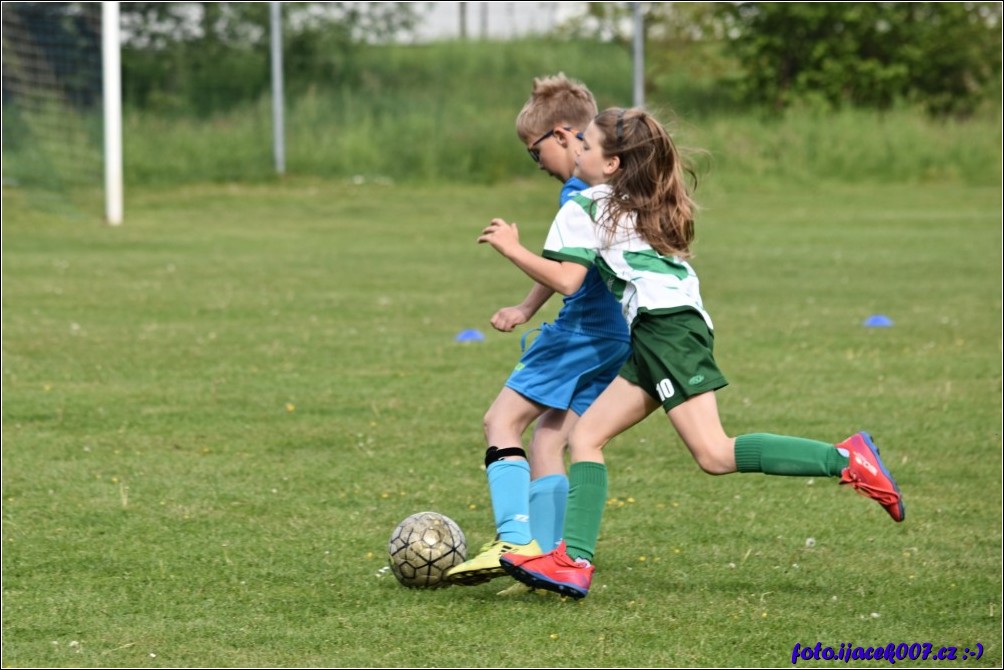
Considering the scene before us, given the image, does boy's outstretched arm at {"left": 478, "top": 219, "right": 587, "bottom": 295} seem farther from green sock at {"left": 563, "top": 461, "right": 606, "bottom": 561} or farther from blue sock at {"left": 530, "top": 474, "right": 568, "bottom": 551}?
blue sock at {"left": 530, "top": 474, "right": 568, "bottom": 551}

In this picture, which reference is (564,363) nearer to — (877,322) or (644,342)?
(644,342)

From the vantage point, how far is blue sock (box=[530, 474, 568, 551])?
537 centimetres

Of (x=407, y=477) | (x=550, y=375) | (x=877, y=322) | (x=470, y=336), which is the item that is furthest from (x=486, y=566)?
(x=877, y=322)

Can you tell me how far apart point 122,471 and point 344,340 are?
4030 mm

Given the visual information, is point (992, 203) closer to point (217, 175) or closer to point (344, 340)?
point (217, 175)

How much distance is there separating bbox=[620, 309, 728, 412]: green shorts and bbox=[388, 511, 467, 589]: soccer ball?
0.88m

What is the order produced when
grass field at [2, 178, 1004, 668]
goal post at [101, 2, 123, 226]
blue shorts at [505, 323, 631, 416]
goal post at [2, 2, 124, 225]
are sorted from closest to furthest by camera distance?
1. grass field at [2, 178, 1004, 668]
2. blue shorts at [505, 323, 631, 416]
3. goal post at [101, 2, 123, 226]
4. goal post at [2, 2, 124, 225]

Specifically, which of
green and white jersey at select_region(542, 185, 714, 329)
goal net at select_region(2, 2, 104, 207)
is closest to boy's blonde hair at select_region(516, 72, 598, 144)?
green and white jersey at select_region(542, 185, 714, 329)

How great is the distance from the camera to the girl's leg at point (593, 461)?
4.92 metres

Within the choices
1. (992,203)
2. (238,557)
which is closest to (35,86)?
(992,203)

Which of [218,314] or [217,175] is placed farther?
[217,175]

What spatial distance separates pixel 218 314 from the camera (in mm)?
12031

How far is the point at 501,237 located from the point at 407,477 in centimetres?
217

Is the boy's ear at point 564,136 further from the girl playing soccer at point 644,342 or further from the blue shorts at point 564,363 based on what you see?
the blue shorts at point 564,363
